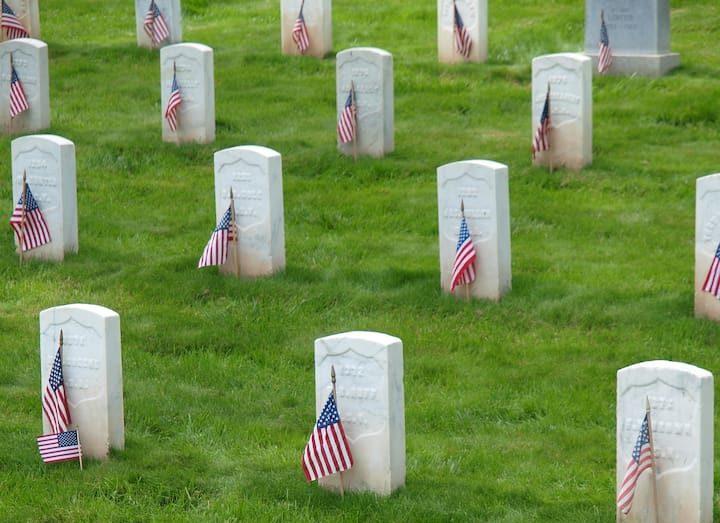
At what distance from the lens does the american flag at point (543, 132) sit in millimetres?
13492

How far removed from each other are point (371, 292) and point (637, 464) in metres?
4.23

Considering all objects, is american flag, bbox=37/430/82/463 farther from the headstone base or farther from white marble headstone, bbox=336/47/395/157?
the headstone base

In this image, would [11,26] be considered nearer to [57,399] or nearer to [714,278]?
[714,278]

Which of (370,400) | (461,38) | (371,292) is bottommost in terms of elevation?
(371,292)

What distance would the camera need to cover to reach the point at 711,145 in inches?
574

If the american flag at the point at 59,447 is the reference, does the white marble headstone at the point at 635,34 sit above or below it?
above

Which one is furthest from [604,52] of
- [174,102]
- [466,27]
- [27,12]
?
[27,12]

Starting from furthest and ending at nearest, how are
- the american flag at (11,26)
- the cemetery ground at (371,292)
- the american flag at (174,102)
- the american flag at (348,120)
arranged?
the american flag at (11,26)
the american flag at (174,102)
the american flag at (348,120)
the cemetery ground at (371,292)

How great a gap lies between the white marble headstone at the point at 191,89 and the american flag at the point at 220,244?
3.56 meters

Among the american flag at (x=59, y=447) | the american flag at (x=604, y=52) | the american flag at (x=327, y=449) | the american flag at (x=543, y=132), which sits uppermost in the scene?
the american flag at (x=604, y=52)

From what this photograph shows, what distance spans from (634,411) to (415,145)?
8075 mm

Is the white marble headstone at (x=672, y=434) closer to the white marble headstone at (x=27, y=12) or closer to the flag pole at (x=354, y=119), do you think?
the flag pole at (x=354, y=119)

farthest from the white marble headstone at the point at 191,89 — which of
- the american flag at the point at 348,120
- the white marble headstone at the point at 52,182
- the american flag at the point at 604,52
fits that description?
the american flag at the point at 604,52

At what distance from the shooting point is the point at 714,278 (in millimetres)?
9930
